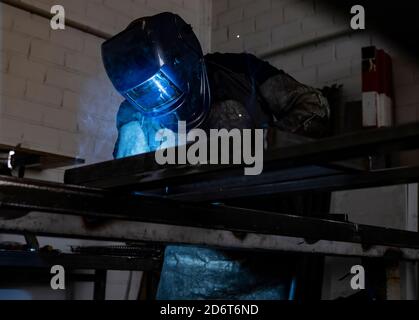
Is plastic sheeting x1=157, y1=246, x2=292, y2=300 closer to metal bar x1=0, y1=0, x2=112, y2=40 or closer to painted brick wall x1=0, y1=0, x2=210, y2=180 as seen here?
painted brick wall x1=0, y1=0, x2=210, y2=180

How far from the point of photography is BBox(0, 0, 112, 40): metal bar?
2598 millimetres

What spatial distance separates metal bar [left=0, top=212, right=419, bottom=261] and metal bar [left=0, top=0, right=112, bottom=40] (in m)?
2.01

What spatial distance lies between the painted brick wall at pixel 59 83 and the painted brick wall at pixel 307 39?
0.73m

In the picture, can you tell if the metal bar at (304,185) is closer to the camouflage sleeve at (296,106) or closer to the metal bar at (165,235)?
the metal bar at (165,235)

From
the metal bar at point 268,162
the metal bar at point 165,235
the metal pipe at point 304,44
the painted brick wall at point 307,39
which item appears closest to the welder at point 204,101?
the metal bar at point 165,235

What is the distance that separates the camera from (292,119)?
1488 mm

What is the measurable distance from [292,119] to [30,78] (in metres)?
1.63

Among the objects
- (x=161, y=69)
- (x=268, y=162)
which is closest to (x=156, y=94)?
(x=161, y=69)

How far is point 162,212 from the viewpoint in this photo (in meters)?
0.94

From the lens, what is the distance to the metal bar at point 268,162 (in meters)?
0.68

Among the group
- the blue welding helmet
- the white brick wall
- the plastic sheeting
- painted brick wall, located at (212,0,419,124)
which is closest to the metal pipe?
painted brick wall, located at (212,0,419,124)

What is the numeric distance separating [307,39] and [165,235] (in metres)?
2.27
